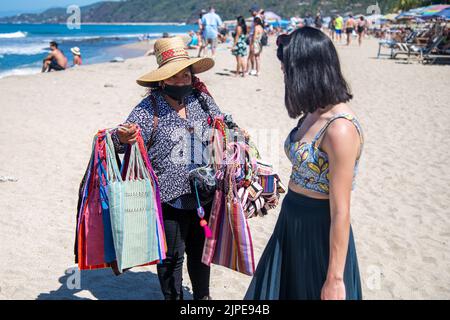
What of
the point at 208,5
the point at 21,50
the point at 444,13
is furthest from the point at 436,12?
the point at 208,5

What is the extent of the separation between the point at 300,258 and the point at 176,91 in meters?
1.17

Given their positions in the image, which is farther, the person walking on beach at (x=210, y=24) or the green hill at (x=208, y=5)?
the green hill at (x=208, y=5)

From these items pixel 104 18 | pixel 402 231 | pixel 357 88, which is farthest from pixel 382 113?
pixel 104 18

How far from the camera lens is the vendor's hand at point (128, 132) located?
2328 millimetres

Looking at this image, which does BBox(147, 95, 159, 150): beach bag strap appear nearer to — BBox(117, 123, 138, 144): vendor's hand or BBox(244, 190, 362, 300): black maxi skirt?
BBox(117, 123, 138, 144): vendor's hand

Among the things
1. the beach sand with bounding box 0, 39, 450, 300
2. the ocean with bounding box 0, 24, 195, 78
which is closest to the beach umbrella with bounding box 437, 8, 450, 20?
the beach sand with bounding box 0, 39, 450, 300

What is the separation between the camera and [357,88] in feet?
38.7

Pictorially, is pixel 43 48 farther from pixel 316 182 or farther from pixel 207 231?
pixel 316 182

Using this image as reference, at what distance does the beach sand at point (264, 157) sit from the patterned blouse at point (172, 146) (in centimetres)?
89

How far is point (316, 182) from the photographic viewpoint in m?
1.83

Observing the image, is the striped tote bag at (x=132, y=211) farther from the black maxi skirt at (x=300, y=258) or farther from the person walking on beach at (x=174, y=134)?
the black maxi skirt at (x=300, y=258)

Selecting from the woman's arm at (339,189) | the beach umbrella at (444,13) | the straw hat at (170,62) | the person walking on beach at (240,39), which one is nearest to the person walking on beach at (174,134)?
the straw hat at (170,62)

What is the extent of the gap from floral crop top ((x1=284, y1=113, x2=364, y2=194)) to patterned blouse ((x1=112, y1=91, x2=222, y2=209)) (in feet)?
2.55

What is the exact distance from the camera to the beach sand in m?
3.53
